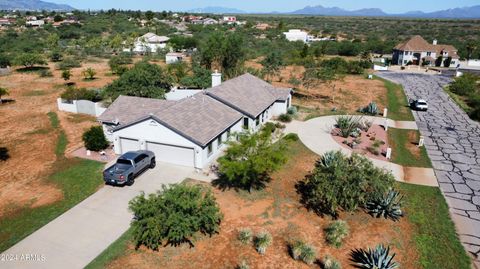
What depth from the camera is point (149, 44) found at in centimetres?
8506

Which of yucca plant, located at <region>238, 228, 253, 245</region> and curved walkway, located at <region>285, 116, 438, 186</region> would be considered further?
curved walkway, located at <region>285, 116, 438, 186</region>

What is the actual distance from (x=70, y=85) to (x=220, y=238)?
4303cm

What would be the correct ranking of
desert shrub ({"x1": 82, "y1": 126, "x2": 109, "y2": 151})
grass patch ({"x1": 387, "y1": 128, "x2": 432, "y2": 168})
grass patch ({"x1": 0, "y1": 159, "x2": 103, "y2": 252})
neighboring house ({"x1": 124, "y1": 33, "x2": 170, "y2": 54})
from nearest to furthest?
grass patch ({"x1": 0, "y1": 159, "x2": 103, "y2": 252})
grass patch ({"x1": 387, "y1": 128, "x2": 432, "y2": 168})
desert shrub ({"x1": 82, "y1": 126, "x2": 109, "y2": 151})
neighboring house ({"x1": 124, "y1": 33, "x2": 170, "y2": 54})

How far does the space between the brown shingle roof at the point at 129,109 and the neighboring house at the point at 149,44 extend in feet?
187

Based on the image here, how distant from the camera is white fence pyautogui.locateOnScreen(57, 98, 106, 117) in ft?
115

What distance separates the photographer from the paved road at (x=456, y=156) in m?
17.8

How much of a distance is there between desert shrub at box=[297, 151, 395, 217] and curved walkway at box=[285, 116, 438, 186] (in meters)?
6.10

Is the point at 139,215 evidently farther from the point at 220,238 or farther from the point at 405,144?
the point at 405,144

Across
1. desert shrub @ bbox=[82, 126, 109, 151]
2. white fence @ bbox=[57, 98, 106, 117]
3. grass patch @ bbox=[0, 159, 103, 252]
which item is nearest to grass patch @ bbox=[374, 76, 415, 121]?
desert shrub @ bbox=[82, 126, 109, 151]

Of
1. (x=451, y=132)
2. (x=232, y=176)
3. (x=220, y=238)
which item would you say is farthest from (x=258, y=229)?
(x=451, y=132)

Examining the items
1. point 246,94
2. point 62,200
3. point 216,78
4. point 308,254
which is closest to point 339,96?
point 246,94

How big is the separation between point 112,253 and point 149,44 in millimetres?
77438

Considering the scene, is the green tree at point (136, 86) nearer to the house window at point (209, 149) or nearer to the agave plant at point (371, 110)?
the house window at point (209, 149)

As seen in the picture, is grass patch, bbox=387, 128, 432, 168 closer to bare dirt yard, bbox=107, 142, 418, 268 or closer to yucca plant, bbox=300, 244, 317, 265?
bare dirt yard, bbox=107, 142, 418, 268
